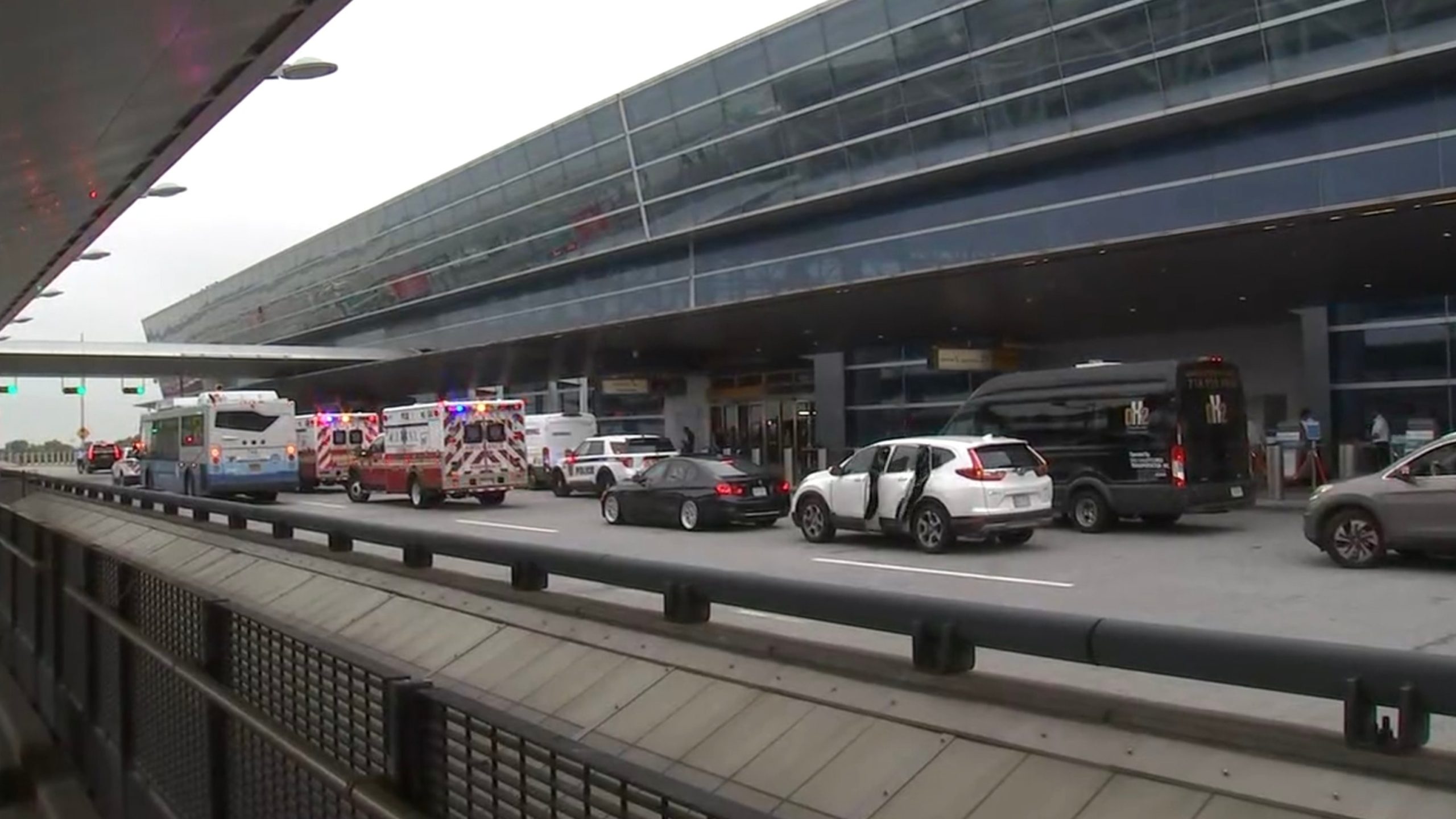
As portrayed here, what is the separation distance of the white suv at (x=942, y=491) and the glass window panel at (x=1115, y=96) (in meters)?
12.5

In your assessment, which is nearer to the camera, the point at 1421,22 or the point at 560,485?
the point at 1421,22

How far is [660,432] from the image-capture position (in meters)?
49.4

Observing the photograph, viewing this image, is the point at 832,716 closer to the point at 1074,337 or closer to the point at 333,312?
the point at 1074,337

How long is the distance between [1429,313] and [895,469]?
16.8 meters

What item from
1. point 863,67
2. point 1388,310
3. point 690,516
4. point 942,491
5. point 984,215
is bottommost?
point 690,516

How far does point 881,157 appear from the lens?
34.2m

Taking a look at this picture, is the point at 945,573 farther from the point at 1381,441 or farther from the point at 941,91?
the point at 941,91

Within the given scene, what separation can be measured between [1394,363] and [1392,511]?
16.3m

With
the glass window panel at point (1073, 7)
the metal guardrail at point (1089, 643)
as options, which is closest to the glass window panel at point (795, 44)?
the glass window panel at point (1073, 7)

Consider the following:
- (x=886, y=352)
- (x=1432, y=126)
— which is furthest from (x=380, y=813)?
(x=886, y=352)

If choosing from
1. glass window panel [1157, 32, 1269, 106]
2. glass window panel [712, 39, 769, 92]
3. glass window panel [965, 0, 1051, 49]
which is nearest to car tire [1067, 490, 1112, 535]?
glass window panel [1157, 32, 1269, 106]

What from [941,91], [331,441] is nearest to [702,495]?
[941,91]

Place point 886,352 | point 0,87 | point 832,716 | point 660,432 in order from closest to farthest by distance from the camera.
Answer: point 832,716 → point 0,87 → point 886,352 → point 660,432

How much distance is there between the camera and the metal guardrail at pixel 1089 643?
2982mm
